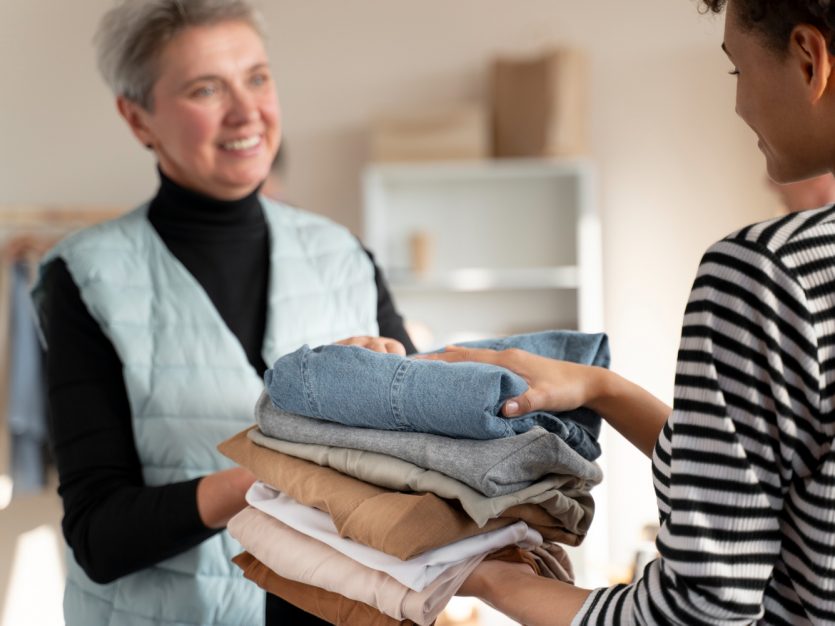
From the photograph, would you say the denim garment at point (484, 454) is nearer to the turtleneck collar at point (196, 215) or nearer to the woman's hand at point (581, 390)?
the woman's hand at point (581, 390)

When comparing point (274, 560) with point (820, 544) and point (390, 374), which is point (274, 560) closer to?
point (390, 374)

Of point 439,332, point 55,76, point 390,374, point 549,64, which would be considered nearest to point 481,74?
point 549,64

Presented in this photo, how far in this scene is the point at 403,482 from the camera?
0.89 meters

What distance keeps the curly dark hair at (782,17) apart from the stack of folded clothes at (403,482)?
0.36 meters

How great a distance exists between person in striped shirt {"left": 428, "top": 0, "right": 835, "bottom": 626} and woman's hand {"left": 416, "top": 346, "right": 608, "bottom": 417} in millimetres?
186

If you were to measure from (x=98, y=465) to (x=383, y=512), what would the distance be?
2.01ft

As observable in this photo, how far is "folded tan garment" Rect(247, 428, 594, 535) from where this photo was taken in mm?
858

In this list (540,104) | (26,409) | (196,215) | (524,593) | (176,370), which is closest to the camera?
(524,593)

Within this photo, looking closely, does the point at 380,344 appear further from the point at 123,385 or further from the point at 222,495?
the point at 123,385

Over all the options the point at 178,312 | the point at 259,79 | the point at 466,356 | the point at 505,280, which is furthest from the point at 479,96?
the point at 466,356

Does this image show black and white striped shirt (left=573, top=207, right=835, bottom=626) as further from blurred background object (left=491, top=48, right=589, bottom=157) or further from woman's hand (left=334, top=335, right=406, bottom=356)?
blurred background object (left=491, top=48, right=589, bottom=157)

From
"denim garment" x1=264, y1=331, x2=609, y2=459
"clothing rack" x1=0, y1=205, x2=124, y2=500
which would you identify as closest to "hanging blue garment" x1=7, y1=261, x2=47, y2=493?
"clothing rack" x1=0, y1=205, x2=124, y2=500

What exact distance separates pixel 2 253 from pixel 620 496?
252 centimetres

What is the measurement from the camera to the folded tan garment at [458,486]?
0.86m
